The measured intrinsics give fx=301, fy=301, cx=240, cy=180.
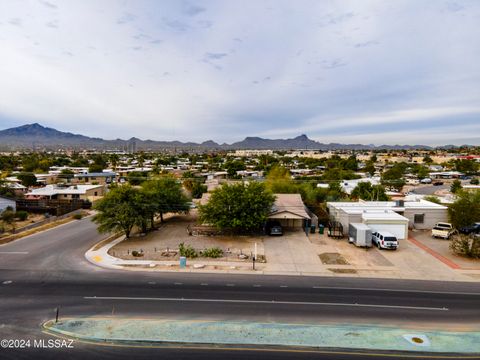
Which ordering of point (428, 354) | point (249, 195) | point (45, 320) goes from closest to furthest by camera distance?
point (428, 354)
point (45, 320)
point (249, 195)

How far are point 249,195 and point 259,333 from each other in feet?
57.4

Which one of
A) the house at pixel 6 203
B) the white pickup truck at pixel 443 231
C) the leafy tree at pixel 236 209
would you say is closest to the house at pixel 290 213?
the leafy tree at pixel 236 209

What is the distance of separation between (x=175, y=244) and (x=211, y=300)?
1205cm

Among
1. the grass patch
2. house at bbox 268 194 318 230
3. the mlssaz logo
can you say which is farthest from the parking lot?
the mlssaz logo

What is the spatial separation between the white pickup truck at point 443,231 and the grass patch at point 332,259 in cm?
1261

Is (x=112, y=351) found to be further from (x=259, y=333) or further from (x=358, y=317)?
(x=358, y=317)

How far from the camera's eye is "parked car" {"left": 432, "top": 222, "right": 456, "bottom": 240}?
3024cm

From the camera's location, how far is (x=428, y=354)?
12.2 meters

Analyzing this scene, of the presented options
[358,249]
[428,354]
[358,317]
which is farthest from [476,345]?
[358,249]

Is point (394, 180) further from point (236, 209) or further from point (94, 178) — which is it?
point (94, 178)

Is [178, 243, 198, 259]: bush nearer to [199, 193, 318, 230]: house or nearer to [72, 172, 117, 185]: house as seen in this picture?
[199, 193, 318, 230]: house

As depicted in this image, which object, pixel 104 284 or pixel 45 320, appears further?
pixel 104 284

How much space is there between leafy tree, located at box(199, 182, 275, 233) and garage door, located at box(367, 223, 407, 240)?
11.0 metres

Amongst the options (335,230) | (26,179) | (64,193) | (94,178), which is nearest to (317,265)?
(335,230)
